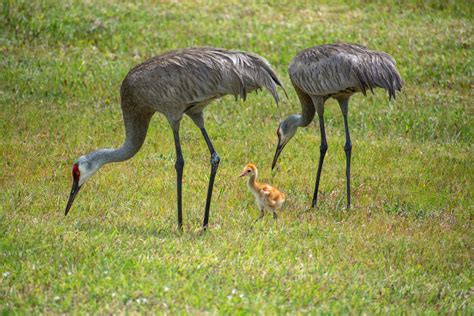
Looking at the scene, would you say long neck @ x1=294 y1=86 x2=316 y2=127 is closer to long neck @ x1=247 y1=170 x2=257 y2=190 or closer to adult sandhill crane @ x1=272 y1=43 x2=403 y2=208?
adult sandhill crane @ x1=272 y1=43 x2=403 y2=208

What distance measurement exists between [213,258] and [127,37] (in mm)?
8820

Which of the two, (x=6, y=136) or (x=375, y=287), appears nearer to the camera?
(x=375, y=287)

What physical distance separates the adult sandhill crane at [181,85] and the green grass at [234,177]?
1.79 ft

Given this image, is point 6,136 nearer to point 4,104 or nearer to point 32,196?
point 4,104

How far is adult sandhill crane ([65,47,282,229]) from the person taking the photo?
8.22 metres

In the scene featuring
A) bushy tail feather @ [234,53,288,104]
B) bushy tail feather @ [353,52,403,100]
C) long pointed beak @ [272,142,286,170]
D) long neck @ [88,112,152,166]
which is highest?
bushy tail feather @ [234,53,288,104]

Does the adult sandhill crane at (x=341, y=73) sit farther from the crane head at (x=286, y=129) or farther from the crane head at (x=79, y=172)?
the crane head at (x=79, y=172)

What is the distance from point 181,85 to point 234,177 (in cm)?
223

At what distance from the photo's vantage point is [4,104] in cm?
1210

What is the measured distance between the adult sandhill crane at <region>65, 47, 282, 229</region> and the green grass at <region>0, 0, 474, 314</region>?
0.55m

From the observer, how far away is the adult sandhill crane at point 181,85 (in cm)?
822

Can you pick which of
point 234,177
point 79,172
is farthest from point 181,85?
point 234,177

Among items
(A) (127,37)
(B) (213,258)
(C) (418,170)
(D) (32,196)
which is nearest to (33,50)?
(A) (127,37)

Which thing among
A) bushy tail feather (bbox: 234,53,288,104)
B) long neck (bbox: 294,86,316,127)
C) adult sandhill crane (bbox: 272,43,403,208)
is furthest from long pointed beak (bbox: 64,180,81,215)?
long neck (bbox: 294,86,316,127)
